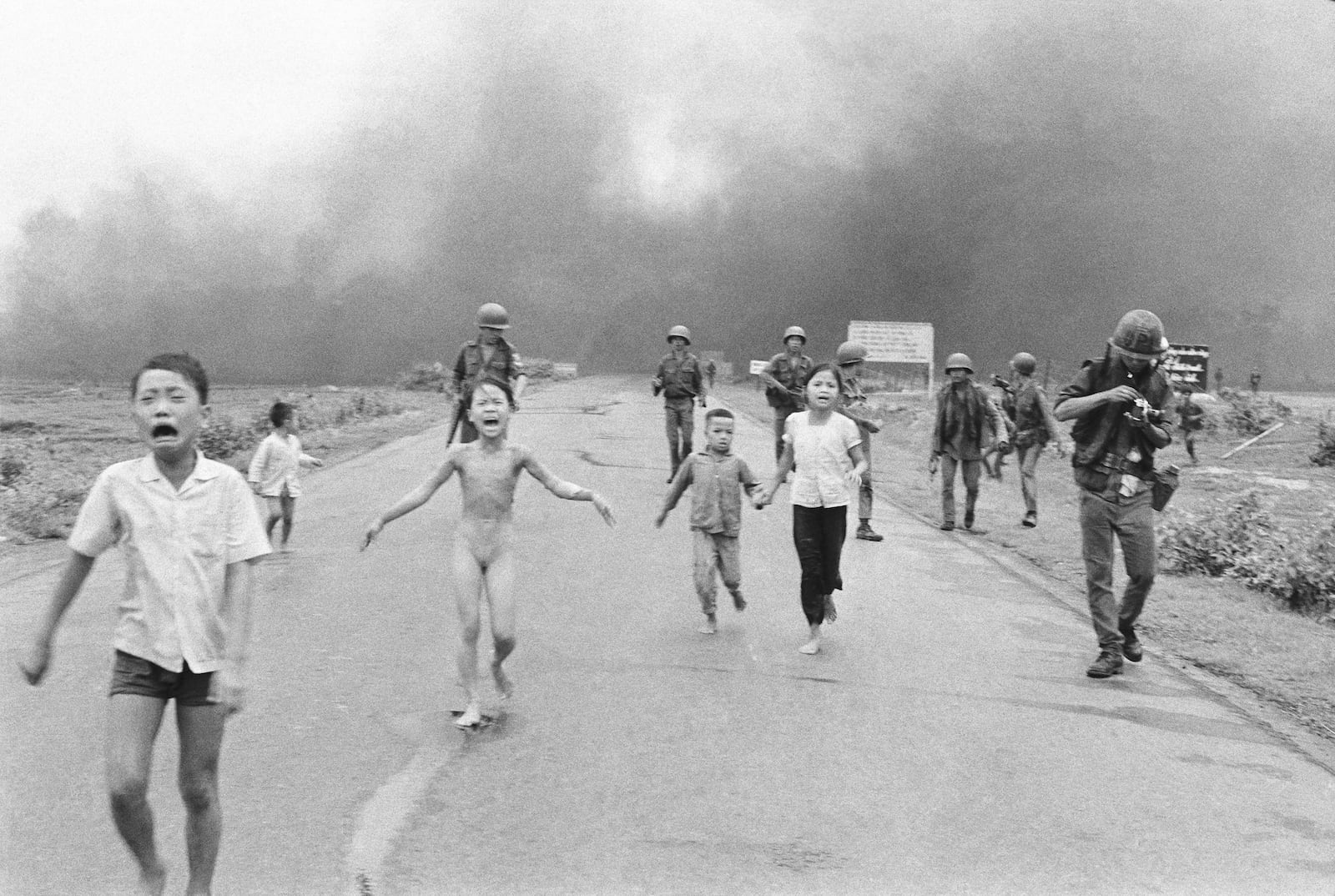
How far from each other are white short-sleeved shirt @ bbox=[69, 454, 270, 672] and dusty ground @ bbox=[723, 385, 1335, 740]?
561 centimetres

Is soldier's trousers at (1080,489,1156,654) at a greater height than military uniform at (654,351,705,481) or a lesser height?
lesser

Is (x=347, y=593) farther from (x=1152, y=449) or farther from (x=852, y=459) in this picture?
(x=1152, y=449)

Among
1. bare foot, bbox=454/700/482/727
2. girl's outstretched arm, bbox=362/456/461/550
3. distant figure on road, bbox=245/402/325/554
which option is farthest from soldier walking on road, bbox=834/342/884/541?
bare foot, bbox=454/700/482/727

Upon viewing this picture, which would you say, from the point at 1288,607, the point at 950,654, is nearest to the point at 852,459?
the point at 950,654

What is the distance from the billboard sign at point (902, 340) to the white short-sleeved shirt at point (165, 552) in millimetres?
34979

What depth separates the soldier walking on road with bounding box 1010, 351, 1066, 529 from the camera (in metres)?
13.7

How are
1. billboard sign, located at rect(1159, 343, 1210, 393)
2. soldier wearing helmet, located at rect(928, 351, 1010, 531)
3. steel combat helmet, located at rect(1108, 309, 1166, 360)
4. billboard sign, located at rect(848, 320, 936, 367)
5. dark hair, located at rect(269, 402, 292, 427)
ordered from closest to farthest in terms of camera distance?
steel combat helmet, located at rect(1108, 309, 1166, 360)
dark hair, located at rect(269, 402, 292, 427)
soldier wearing helmet, located at rect(928, 351, 1010, 531)
billboard sign, located at rect(1159, 343, 1210, 393)
billboard sign, located at rect(848, 320, 936, 367)

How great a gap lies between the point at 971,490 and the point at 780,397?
2408 millimetres

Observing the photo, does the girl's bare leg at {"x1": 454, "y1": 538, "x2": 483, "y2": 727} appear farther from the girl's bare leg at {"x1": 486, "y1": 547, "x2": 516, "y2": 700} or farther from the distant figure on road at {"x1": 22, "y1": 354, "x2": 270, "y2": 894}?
the distant figure on road at {"x1": 22, "y1": 354, "x2": 270, "y2": 894}

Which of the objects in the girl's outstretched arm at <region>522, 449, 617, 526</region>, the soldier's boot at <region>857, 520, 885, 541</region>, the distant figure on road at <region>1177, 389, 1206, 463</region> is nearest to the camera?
the girl's outstretched arm at <region>522, 449, 617, 526</region>

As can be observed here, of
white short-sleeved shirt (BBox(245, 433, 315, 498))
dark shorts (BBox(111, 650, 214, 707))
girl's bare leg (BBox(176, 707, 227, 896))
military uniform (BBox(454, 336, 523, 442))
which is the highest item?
military uniform (BBox(454, 336, 523, 442))

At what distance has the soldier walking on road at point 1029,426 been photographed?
538 inches

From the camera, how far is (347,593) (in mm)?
8742

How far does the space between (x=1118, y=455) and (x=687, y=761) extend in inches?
137
